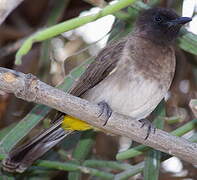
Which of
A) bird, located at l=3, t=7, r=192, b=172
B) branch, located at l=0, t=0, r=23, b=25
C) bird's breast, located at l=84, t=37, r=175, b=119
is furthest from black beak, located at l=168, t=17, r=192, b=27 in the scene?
branch, located at l=0, t=0, r=23, b=25

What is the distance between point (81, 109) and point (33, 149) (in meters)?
0.96

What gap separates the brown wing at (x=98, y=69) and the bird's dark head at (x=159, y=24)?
0.69 ft

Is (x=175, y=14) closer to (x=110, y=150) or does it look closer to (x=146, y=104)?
(x=146, y=104)

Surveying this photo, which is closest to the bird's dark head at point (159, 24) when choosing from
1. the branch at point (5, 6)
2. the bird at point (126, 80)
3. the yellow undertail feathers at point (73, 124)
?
the bird at point (126, 80)

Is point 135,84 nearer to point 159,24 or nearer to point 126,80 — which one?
point 126,80

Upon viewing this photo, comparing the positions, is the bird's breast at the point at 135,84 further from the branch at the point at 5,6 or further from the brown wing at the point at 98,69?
the branch at the point at 5,6

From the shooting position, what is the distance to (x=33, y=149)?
2.78m

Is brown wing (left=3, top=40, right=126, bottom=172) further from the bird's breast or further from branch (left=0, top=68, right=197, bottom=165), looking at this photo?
branch (left=0, top=68, right=197, bottom=165)

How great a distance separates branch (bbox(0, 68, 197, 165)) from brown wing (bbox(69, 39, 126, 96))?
590 millimetres

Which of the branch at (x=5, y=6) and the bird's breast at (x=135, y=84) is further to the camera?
the bird's breast at (x=135, y=84)

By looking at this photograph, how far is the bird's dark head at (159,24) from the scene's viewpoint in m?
2.87

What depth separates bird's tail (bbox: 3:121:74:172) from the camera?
2.64m

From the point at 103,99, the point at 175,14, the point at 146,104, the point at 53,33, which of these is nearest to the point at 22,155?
the point at 103,99

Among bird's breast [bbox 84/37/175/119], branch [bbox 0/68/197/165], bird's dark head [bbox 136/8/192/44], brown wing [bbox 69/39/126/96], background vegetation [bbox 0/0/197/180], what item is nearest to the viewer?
branch [bbox 0/68/197/165]
